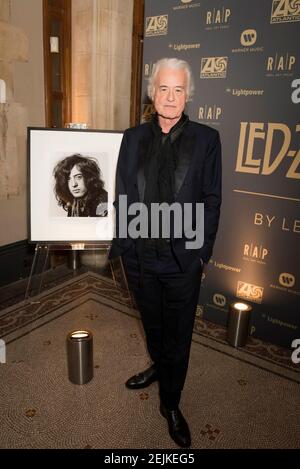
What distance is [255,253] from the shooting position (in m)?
3.01

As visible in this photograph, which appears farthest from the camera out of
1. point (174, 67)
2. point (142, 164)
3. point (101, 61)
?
point (101, 61)

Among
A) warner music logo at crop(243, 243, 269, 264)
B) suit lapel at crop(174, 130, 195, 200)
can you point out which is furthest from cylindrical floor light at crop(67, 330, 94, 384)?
warner music logo at crop(243, 243, 269, 264)

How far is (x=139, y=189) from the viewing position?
1979 mm

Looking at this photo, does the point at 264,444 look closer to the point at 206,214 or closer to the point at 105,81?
the point at 206,214

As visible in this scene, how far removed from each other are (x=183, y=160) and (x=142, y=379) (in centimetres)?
152

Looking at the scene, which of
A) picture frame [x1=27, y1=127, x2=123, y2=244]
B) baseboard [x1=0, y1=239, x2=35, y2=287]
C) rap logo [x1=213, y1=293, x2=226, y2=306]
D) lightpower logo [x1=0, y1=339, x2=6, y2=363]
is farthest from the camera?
baseboard [x1=0, y1=239, x2=35, y2=287]

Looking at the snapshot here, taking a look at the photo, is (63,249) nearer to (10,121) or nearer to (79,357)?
(79,357)

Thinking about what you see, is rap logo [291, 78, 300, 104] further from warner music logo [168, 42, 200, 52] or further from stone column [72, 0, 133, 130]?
stone column [72, 0, 133, 130]

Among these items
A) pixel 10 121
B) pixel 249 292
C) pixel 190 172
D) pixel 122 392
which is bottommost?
pixel 122 392

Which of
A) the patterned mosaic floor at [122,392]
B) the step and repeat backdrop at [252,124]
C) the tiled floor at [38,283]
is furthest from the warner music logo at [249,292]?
the tiled floor at [38,283]

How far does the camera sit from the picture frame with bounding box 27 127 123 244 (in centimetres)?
316

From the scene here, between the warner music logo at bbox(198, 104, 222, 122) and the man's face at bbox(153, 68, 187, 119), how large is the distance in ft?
3.74

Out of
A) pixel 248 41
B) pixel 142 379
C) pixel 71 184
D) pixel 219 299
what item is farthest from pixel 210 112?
pixel 142 379

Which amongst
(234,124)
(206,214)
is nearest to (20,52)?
(234,124)
